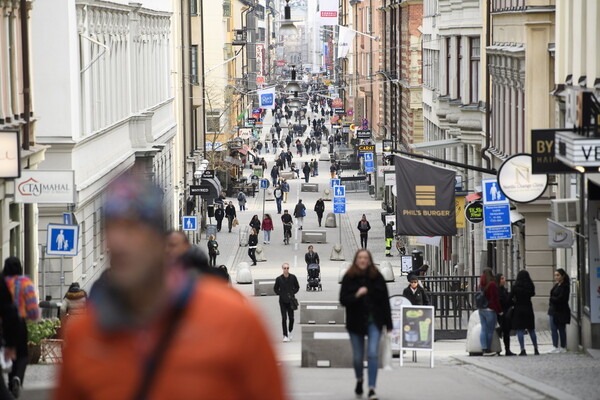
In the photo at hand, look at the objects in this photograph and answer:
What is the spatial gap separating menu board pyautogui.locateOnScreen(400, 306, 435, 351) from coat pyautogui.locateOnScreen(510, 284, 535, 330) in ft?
4.41

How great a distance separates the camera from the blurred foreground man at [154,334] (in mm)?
3109

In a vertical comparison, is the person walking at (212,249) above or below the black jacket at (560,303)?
below

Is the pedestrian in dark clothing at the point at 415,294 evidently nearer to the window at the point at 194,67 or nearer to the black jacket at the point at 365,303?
the black jacket at the point at 365,303

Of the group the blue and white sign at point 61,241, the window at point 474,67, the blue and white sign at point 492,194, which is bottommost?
Result: the blue and white sign at point 61,241

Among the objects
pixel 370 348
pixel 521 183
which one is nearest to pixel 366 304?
pixel 370 348

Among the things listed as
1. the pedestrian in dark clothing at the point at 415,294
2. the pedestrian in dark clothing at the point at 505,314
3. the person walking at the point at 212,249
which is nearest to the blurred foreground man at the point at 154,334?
the pedestrian in dark clothing at the point at 505,314

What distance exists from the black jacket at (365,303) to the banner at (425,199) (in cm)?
1799

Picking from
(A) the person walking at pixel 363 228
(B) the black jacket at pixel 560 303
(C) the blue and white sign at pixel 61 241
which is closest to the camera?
(B) the black jacket at pixel 560 303

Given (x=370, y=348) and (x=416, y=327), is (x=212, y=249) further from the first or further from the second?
(x=370, y=348)

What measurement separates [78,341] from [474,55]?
1453 inches

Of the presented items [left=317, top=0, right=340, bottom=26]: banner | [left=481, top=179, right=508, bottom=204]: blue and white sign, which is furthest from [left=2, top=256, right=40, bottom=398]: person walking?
[left=317, top=0, right=340, bottom=26]: banner

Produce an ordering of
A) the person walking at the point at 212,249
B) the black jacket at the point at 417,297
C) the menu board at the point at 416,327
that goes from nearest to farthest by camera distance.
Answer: the menu board at the point at 416,327 < the black jacket at the point at 417,297 < the person walking at the point at 212,249

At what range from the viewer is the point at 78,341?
3.27 metres

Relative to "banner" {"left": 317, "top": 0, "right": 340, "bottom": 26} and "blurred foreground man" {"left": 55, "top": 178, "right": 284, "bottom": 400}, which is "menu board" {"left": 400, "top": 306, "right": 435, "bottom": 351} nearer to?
"blurred foreground man" {"left": 55, "top": 178, "right": 284, "bottom": 400}
